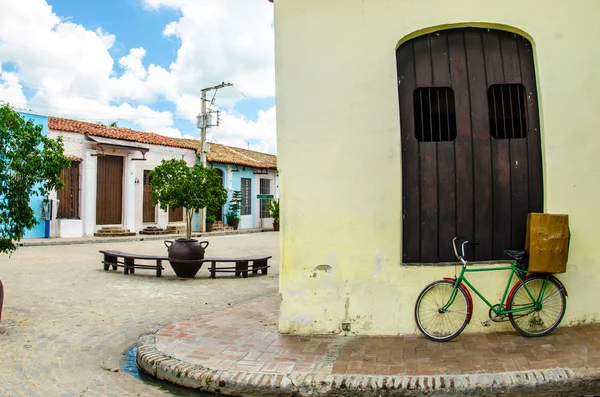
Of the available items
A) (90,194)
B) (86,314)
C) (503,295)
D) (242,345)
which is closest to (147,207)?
(90,194)

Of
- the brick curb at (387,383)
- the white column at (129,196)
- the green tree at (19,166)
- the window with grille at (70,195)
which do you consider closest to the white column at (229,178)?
the white column at (129,196)

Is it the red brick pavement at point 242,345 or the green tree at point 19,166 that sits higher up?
the green tree at point 19,166

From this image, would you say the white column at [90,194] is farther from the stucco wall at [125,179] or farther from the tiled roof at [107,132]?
the tiled roof at [107,132]

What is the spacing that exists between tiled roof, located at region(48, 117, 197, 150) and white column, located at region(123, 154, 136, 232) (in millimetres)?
1189

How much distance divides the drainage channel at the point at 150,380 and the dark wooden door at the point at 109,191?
62.4ft

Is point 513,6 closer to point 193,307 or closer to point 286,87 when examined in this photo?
point 286,87

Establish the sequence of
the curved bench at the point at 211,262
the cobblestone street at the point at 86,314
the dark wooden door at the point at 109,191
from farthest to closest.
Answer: the dark wooden door at the point at 109,191 → the curved bench at the point at 211,262 → the cobblestone street at the point at 86,314

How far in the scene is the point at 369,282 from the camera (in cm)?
481

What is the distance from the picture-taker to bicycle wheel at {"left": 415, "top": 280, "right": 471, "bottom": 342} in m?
4.62

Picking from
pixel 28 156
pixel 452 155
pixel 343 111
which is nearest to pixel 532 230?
pixel 452 155

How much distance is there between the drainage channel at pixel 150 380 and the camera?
382 centimetres

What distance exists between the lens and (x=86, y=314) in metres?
6.43

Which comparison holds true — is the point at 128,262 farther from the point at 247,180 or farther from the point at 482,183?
the point at 247,180

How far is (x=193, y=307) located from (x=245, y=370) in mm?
3283
